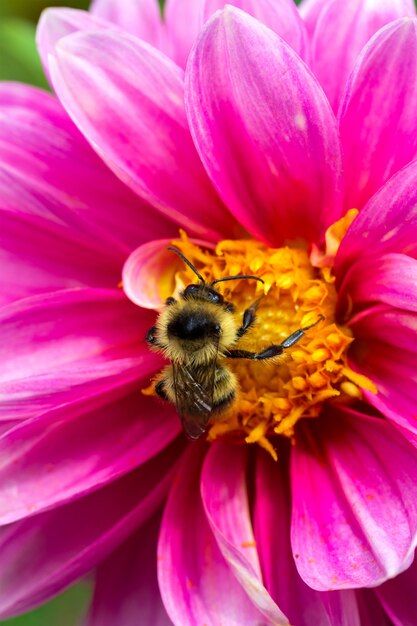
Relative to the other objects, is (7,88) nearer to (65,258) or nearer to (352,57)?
(65,258)

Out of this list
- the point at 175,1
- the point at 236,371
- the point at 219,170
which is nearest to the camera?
the point at 219,170

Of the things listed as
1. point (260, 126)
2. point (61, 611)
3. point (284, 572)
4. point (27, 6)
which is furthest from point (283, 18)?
point (27, 6)

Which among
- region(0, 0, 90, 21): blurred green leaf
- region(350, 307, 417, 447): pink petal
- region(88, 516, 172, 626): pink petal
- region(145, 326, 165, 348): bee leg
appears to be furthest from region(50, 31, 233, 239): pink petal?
region(0, 0, 90, 21): blurred green leaf

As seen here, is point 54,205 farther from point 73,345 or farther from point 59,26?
point 59,26

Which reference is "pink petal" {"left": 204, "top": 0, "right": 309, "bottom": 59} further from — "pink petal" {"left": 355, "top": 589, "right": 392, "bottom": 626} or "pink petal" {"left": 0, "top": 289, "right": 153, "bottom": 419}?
"pink petal" {"left": 355, "top": 589, "right": 392, "bottom": 626}

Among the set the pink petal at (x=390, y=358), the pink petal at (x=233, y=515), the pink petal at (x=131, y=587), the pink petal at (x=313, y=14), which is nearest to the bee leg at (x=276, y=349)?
the pink petal at (x=390, y=358)

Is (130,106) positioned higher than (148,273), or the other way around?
(130,106)

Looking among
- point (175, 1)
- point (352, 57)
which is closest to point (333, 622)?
point (352, 57)
